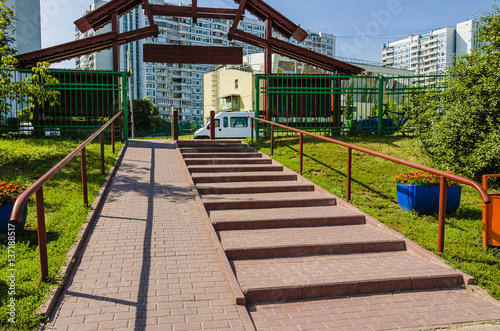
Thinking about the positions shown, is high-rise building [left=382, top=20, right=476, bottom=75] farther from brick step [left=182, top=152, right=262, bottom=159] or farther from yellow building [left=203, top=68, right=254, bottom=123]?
brick step [left=182, top=152, right=262, bottom=159]

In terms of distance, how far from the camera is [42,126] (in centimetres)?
1290

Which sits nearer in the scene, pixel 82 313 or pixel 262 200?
pixel 82 313

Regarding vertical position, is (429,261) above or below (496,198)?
below

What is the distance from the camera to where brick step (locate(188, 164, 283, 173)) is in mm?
9744

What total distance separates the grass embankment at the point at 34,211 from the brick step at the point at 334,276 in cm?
215

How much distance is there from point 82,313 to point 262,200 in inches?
164

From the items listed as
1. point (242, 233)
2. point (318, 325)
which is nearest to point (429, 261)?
point (318, 325)

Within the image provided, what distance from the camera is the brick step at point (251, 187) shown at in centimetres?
814

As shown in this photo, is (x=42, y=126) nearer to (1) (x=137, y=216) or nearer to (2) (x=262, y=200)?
(1) (x=137, y=216)

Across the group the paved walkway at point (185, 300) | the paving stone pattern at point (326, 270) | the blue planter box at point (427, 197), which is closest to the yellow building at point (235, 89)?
the paving stone pattern at point (326, 270)

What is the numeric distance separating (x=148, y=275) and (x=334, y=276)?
2239 millimetres

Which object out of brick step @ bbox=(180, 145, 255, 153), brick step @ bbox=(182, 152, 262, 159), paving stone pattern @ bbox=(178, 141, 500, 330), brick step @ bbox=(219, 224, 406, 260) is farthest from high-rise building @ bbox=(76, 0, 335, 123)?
brick step @ bbox=(219, 224, 406, 260)

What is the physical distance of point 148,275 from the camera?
15.1ft

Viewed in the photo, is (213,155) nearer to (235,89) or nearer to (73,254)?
(73,254)
